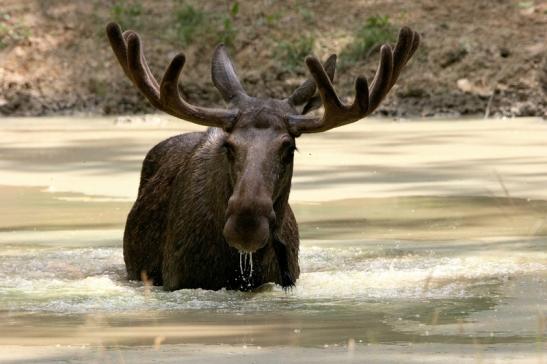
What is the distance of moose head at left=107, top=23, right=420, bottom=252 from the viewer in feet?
26.2

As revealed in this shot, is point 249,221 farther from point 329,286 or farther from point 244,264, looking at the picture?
point 329,286

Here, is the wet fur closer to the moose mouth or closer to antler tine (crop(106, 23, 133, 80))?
the moose mouth

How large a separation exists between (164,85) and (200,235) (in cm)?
87

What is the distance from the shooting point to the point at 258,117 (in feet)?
28.0

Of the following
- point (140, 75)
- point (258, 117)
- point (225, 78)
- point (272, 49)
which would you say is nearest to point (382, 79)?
point (258, 117)

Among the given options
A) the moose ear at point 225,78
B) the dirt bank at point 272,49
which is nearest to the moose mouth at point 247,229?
the moose ear at point 225,78

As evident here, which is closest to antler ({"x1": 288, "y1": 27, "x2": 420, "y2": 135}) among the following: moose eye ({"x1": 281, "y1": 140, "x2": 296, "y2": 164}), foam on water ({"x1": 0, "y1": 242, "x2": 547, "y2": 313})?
moose eye ({"x1": 281, "y1": 140, "x2": 296, "y2": 164})

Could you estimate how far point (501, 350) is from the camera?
6.48m

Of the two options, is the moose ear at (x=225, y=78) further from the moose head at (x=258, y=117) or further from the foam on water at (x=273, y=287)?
the foam on water at (x=273, y=287)

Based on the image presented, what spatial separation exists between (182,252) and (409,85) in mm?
16567

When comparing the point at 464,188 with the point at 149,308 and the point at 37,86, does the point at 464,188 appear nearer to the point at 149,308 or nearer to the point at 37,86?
the point at 149,308

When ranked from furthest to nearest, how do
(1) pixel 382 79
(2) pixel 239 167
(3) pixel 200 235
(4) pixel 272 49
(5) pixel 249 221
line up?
(4) pixel 272 49 < (3) pixel 200 235 < (1) pixel 382 79 < (2) pixel 239 167 < (5) pixel 249 221

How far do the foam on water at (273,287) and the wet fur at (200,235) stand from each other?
4.7 inches

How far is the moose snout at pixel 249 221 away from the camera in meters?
7.94
